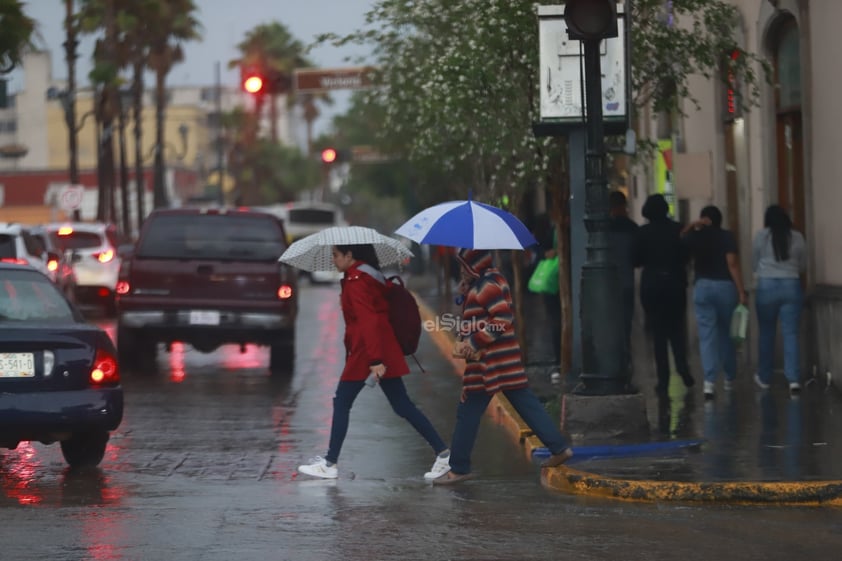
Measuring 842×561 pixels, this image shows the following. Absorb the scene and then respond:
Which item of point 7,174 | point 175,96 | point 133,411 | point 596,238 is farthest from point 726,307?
point 175,96

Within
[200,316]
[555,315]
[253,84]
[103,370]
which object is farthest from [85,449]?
[253,84]

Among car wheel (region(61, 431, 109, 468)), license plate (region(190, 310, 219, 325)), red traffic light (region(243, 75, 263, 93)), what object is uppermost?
red traffic light (region(243, 75, 263, 93))

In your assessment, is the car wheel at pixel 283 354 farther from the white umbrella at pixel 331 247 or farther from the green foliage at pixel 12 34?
the green foliage at pixel 12 34

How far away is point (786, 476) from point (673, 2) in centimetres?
744

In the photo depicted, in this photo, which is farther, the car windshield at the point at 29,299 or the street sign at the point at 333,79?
the street sign at the point at 333,79

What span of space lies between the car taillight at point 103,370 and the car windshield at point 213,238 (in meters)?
8.45

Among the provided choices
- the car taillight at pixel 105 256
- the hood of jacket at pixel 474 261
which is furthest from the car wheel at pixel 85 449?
the car taillight at pixel 105 256

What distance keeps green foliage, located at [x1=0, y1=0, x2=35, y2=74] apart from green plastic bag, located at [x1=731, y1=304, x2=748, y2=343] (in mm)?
13477

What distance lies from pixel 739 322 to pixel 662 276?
2.97 ft

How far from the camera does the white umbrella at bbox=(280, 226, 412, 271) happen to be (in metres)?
11.3

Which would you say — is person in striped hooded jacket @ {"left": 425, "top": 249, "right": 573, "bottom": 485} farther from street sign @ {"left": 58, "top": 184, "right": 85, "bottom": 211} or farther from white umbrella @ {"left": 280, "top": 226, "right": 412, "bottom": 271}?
street sign @ {"left": 58, "top": 184, "right": 85, "bottom": 211}

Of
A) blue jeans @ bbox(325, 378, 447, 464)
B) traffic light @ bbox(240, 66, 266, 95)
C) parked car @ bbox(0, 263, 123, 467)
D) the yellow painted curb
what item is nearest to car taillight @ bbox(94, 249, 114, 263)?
traffic light @ bbox(240, 66, 266, 95)

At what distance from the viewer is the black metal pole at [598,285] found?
41.7 ft

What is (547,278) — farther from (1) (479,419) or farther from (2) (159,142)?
(2) (159,142)
